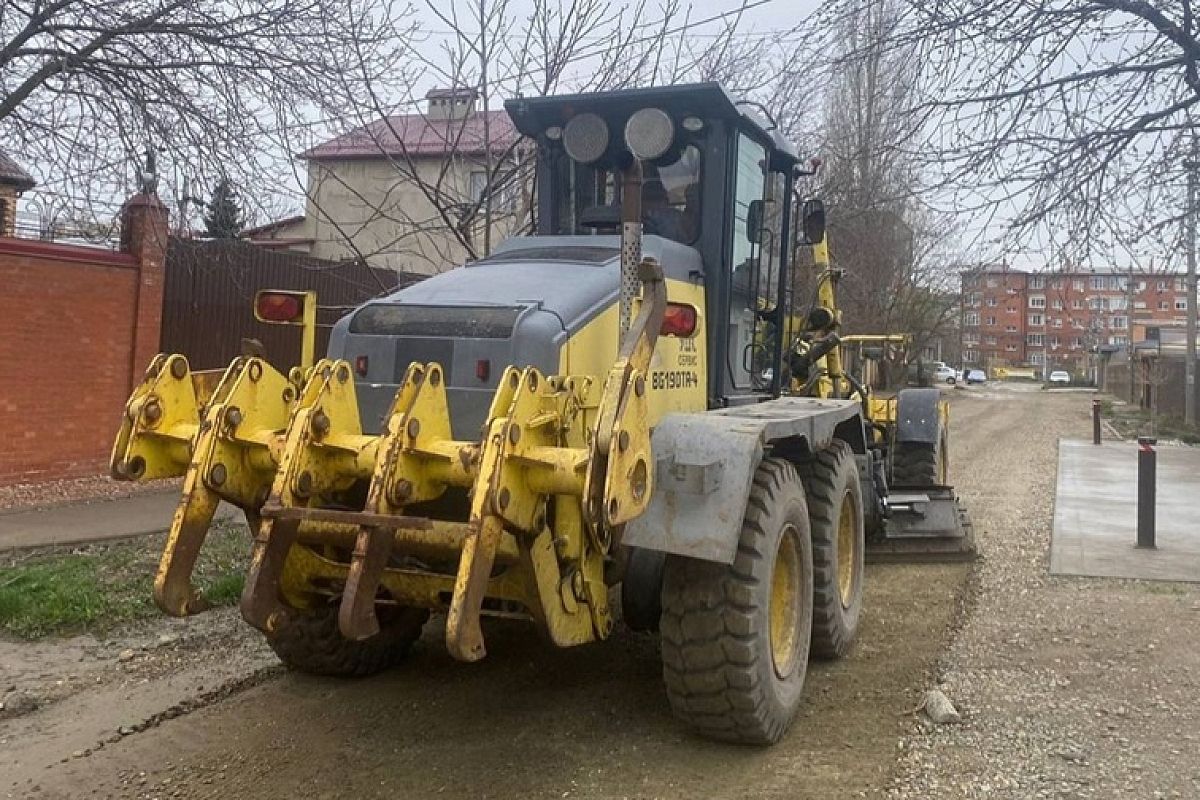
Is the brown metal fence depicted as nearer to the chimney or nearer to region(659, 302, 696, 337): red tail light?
the chimney

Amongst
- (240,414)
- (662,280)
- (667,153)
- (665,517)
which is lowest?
(665,517)

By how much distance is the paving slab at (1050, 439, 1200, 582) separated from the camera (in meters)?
7.93

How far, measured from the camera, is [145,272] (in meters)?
11.3

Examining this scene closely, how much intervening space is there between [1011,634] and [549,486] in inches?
148

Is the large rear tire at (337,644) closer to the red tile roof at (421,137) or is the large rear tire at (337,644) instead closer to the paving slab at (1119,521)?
the paving slab at (1119,521)

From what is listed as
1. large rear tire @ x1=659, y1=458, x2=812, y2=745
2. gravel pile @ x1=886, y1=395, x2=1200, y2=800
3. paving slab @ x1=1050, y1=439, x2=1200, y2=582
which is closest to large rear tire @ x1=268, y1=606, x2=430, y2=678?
large rear tire @ x1=659, y1=458, x2=812, y2=745

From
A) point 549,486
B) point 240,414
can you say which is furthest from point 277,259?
point 549,486

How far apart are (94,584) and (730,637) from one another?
459cm

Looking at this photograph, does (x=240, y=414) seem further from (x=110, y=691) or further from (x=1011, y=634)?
(x=1011, y=634)

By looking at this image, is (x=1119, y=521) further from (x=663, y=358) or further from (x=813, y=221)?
(x=663, y=358)

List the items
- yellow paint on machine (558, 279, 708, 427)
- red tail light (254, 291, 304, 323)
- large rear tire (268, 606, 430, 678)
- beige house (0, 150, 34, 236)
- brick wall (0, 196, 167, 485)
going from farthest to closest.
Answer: brick wall (0, 196, 167, 485), beige house (0, 150, 34, 236), large rear tire (268, 606, 430, 678), red tail light (254, 291, 304, 323), yellow paint on machine (558, 279, 708, 427)

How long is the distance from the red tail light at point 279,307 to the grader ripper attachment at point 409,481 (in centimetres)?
57

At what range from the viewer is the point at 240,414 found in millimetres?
3830

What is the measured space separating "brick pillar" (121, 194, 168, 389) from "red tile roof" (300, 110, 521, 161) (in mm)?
2032
